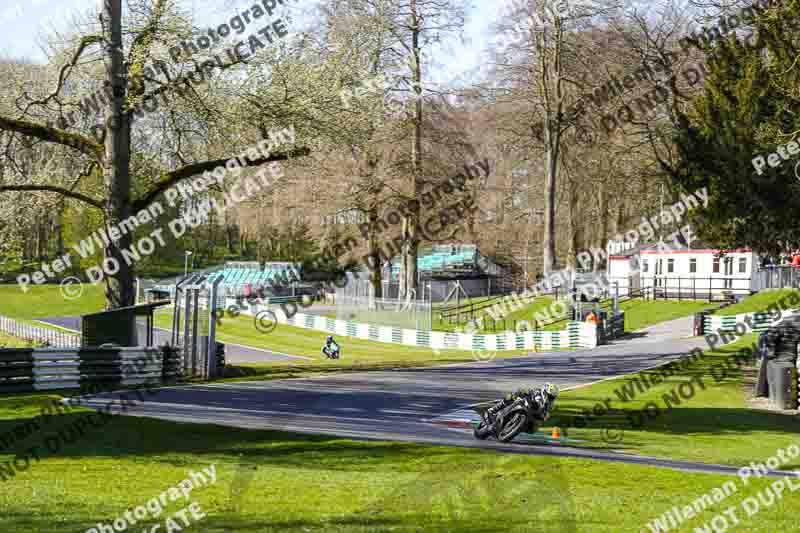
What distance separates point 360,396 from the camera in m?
19.1

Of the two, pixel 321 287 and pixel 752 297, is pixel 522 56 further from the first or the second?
pixel 321 287

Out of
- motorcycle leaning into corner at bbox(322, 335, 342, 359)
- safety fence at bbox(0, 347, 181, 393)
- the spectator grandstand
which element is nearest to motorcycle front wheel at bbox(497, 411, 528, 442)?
safety fence at bbox(0, 347, 181, 393)

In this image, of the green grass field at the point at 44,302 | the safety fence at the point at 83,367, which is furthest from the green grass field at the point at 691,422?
the green grass field at the point at 44,302

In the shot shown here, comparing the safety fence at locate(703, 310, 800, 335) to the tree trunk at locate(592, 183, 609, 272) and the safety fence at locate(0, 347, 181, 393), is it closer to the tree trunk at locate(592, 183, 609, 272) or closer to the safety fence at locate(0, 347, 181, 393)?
the tree trunk at locate(592, 183, 609, 272)

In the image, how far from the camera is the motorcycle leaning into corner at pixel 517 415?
44.2 ft

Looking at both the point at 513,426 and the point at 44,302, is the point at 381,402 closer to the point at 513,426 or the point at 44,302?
the point at 513,426

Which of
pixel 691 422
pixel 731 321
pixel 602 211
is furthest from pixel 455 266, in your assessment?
pixel 691 422

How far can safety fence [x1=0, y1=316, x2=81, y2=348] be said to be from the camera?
3372cm

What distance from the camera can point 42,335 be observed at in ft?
115

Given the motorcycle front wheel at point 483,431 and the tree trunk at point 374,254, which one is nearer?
the motorcycle front wheel at point 483,431

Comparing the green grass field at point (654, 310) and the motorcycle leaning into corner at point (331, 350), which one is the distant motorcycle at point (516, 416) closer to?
the motorcycle leaning into corner at point (331, 350)

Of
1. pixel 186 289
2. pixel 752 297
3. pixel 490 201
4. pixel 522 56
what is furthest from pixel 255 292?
pixel 186 289

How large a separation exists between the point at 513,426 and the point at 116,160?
11918 mm

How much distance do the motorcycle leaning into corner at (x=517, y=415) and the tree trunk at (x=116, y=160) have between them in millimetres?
10611
